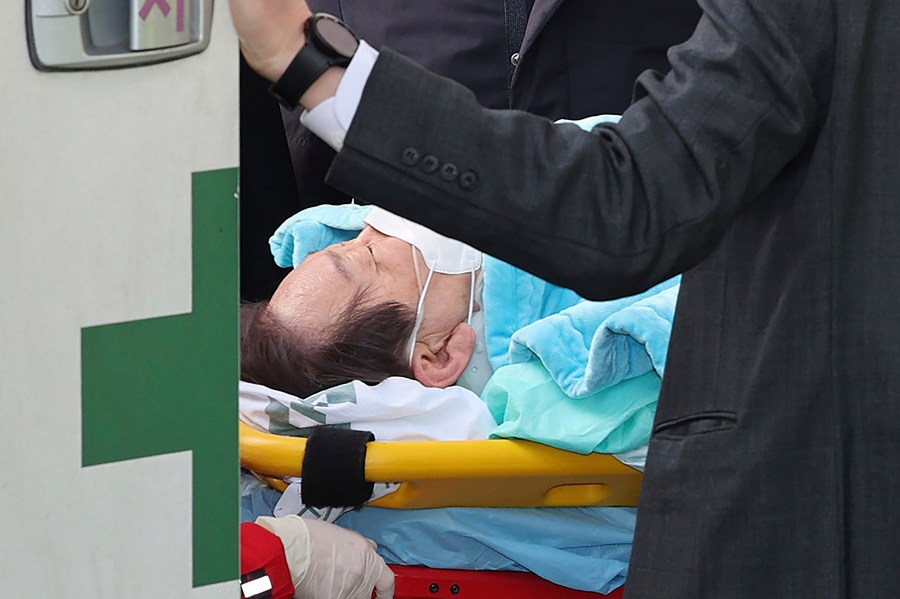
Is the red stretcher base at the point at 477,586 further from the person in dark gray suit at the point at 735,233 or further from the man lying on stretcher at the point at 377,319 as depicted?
the person in dark gray suit at the point at 735,233

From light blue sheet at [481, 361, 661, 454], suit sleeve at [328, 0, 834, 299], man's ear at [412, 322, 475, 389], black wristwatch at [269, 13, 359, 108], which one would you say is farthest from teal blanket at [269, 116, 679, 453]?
black wristwatch at [269, 13, 359, 108]

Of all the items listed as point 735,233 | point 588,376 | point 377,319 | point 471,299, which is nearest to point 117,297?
point 735,233

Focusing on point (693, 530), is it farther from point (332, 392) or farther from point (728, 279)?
point (332, 392)

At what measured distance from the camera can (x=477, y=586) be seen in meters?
2.23

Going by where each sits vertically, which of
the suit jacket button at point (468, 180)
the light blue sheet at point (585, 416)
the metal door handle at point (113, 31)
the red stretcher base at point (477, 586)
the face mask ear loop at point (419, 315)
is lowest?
the red stretcher base at point (477, 586)

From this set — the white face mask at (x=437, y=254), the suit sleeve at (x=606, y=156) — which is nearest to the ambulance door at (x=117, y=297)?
the suit sleeve at (x=606, y=156)

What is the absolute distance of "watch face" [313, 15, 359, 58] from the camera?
1.24m

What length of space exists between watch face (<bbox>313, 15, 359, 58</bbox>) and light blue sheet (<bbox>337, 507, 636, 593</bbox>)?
42.5 inches

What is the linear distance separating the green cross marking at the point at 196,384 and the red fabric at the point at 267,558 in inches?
24.4

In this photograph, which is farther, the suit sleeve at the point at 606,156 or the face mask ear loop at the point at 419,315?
the face mask ear loop at the point at 419,315

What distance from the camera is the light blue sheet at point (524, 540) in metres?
2.17

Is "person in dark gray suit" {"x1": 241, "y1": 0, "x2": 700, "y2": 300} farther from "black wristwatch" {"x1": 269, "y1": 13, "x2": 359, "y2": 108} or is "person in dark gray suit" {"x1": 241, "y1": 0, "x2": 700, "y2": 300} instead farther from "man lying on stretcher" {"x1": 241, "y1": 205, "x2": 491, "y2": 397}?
"black wristwatch" {"x1": 269, "y1": 13, "x2": 359, "y2": 108}

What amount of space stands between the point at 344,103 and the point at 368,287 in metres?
1.13

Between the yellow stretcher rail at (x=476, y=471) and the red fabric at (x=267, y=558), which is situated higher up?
the yellow stretcher rail at (x=476, y=471)
